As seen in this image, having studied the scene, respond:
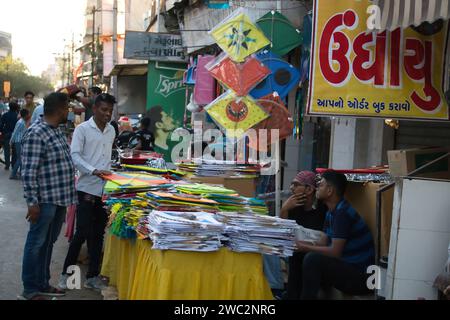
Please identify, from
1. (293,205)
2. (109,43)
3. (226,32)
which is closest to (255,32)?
(226,32)

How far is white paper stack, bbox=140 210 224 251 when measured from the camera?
13.9ft

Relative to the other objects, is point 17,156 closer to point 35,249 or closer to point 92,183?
point 92,183

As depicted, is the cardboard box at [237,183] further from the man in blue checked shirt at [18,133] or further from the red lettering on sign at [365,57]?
the man in blue checked shirt at [18,133]

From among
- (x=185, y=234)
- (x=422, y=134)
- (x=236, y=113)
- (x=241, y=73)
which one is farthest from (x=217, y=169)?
(x=185, y=234)

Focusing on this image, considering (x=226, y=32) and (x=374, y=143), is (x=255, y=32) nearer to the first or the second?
(x=226, y=32)

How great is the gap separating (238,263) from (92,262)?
2.51 m

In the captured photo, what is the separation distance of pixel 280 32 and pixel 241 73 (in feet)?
6.60

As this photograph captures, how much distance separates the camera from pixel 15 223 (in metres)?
9.46

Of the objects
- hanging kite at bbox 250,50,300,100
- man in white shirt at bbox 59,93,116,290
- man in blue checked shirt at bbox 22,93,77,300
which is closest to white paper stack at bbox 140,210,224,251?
man in blue checked shirt at bbox 22,93,77,300

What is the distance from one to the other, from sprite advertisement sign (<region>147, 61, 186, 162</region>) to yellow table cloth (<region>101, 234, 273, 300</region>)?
12.9m

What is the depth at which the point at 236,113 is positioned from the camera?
8.16 metres

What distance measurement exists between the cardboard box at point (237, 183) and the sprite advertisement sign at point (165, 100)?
10088 mm

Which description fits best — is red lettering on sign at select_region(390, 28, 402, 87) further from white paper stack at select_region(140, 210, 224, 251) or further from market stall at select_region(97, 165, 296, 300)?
white paper stack at select_region(140, 210, 224, 251)
